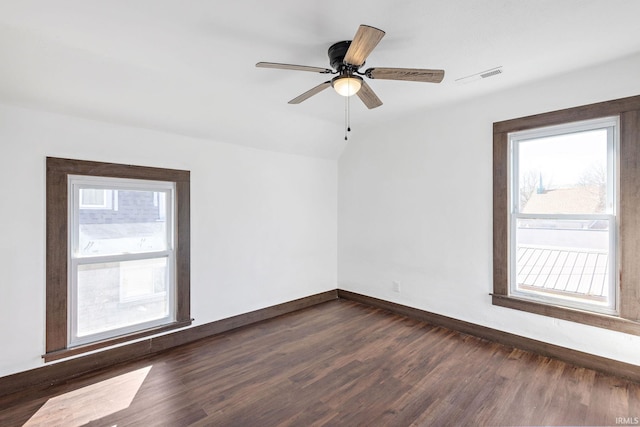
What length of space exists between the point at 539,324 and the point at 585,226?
3.42ft

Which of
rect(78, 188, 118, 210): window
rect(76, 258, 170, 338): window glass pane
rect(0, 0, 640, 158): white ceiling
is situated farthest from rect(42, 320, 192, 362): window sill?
rect(0, 0, 640, 158): white ceiling

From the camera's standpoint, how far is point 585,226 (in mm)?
2781

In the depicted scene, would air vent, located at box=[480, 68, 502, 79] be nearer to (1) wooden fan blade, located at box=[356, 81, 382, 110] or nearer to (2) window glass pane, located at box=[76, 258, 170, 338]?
(1) wooden fan blade, located at box=[356, 81, 382, 110]

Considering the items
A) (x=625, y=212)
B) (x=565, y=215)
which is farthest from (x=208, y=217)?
(x=625, y=212)

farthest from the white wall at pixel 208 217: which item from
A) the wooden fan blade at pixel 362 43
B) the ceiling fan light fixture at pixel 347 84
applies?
the wooden fan blade at pixel 362 43

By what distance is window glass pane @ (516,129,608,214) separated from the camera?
8.91 feet

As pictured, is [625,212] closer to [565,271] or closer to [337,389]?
[565,271]

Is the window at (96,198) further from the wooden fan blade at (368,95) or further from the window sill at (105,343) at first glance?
the wooden fan blade at (368,95)

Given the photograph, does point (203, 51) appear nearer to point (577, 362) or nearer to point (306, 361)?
point (306, 361)

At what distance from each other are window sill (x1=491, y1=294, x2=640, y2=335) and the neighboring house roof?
3.03 ft

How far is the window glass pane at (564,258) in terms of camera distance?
8.96 feet

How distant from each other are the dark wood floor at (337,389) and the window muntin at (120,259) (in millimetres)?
442

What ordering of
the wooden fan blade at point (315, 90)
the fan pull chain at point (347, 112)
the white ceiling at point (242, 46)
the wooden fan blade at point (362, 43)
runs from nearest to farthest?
the wooden fan blade at point (362, 43), the white ceiling at point (242, 46), the wooden fan blade at point (315, 90), the fan pull chain at point (347, 112)

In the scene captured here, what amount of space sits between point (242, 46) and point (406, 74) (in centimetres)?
122
